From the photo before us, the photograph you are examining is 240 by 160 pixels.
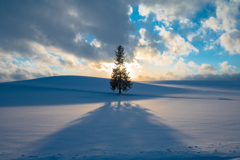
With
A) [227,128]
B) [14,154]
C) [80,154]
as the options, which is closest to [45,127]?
[14,154]

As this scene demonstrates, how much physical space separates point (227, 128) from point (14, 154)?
354 inches

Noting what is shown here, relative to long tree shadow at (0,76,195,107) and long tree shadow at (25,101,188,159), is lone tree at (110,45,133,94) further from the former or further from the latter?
long tree shadow at (25,101,188,159)

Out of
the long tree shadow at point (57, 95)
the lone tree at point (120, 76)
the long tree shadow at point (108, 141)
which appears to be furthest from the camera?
the lone tree at point (120, 76)

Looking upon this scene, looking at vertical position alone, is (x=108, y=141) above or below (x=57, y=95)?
below

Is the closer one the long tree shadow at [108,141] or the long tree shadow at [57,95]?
the long tree shadow at [108,141]

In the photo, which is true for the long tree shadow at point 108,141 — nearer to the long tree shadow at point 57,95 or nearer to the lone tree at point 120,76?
the long tree shadow at point 57,95

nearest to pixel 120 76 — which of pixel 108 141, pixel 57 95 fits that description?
pixel 57 95

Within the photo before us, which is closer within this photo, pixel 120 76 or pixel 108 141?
pixel 108 141

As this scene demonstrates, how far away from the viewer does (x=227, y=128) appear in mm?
6609

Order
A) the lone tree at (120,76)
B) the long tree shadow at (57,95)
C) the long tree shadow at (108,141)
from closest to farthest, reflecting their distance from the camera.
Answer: the long tree shadow at (108,141), the long tree shadow at (57,95), the lone tree at (120,76)

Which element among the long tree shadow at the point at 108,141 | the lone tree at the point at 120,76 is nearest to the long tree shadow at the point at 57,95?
the lone tree at the point at 120,76

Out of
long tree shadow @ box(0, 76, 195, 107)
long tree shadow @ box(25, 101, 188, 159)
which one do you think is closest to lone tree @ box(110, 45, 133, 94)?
long tree shadow @ box(0, 76, 195, 107)

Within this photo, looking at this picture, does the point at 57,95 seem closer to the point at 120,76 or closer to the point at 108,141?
the point at 120,76

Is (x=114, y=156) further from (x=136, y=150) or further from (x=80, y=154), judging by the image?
(x=80, y=154)
